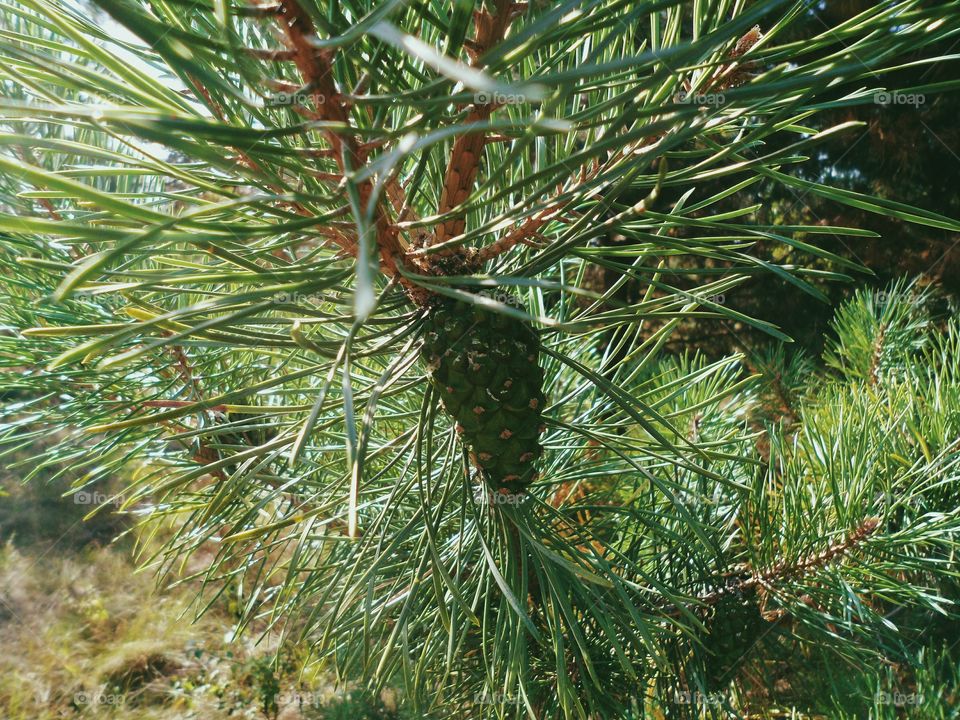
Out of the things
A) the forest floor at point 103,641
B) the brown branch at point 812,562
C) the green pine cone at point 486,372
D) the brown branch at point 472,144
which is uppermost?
the brown branch at point 472,144

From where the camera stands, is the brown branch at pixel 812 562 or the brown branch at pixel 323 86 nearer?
the brown branch at pixel 323 86

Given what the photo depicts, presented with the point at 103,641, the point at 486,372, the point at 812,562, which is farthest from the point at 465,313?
the point at 103,641

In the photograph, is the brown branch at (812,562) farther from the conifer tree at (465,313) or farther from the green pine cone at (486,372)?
the green pine cone at (486,372)

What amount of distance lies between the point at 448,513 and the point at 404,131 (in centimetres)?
28

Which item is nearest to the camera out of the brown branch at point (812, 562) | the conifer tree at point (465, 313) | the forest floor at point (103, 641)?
the conifer tree at point (465, 313)

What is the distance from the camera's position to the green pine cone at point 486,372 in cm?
28

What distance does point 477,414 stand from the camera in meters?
0.30

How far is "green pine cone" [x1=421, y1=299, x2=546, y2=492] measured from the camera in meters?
0.28

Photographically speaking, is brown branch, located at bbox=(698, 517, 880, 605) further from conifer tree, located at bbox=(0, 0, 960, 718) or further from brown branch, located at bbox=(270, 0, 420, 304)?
brown branch, located at bbox=(270, 0, 420, 304)

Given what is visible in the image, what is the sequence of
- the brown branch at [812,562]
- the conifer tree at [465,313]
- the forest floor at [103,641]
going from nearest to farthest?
1. the conifer tree at [465,313]
2. the brown branch at [812,562]
3. the forest floor at [103,641]

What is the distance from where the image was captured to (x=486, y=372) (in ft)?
0.93

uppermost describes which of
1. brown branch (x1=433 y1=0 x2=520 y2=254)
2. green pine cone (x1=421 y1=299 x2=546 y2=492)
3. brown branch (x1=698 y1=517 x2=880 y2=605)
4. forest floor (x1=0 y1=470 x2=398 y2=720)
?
brown branch (x1=433 y1=0 x2=520 y2=254)

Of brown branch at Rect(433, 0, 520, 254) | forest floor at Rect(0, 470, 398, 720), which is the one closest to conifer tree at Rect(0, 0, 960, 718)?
brown branch at Rect(433, 0, 520, 254)

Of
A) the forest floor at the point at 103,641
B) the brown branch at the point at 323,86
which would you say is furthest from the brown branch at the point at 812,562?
the forest floor at the point at 103,641
